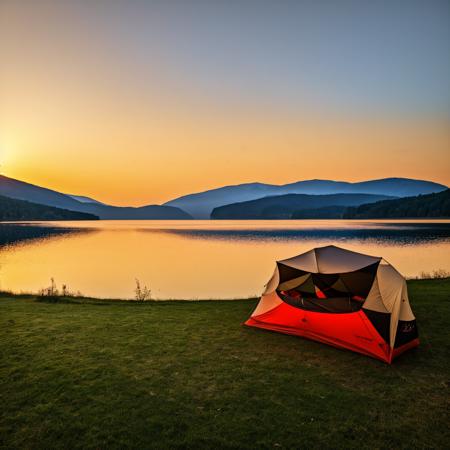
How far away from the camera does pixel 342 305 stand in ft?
30.3

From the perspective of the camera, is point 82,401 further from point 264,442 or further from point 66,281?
point 66,281

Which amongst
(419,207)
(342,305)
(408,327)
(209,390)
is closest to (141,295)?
(342,305)

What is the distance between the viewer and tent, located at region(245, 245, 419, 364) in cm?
784

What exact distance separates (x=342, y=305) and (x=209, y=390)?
15.6 ft

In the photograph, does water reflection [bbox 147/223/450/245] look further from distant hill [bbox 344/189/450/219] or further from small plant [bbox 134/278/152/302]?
distant hill [bbox 344/189/450/219]

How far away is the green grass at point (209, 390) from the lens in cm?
491

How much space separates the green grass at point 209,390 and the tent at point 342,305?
1.30 feet

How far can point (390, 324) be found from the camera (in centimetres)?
775

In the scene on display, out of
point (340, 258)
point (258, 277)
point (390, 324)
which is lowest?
point (258, 277)

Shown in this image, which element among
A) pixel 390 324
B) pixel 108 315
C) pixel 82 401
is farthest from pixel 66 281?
pixel 390 324

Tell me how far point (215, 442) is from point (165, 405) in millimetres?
1299

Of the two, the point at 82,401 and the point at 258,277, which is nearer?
the point at 82,401

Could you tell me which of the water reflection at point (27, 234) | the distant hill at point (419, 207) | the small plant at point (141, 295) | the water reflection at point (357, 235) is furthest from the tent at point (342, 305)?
the distant hill at point (419, 207)

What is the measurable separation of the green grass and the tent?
1.30 ft
